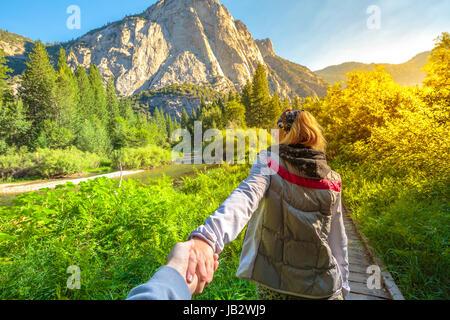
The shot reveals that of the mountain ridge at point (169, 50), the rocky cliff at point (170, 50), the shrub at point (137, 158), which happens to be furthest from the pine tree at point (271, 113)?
the mountain ridge at point (169, 50)

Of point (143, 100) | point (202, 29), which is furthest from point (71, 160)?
point (202, 29)

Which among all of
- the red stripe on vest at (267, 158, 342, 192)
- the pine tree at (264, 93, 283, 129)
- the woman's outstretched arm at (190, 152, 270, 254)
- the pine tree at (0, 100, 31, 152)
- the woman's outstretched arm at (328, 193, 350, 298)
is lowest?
the woman's outstretched arm at (328, 193, 350, 298)

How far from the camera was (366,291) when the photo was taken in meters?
2.42

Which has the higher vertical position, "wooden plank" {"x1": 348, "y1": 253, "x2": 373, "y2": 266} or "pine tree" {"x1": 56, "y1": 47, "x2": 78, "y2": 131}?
"pine tree" {"x1": 56, "y1": 47, "x2": 78, "y2": 131}

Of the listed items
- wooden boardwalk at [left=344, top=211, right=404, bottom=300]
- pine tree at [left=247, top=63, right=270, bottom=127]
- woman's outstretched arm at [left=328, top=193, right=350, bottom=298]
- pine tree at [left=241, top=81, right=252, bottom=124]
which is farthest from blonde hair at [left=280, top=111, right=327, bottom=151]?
pine tree at [left=241, top=81, right=252, bottom=124]

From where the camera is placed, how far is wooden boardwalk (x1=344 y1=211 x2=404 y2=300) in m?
2.32

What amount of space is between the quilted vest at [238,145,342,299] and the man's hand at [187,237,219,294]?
0.61 m

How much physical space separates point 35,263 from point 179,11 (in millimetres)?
178317

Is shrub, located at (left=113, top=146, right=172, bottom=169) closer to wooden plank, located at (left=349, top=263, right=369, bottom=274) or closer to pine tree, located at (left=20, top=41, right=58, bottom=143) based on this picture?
pine tree, located at (left=20, top=41, right=58, bottom=143)

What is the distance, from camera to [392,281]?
2.39 metres

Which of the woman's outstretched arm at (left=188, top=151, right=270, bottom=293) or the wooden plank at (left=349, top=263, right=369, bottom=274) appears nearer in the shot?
the woman's outstretched arm at (left=188, top=151, right=270, bottom=293)

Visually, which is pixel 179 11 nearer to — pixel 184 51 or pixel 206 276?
pixel 184 51

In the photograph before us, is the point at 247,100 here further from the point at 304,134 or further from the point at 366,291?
the point at 304,134

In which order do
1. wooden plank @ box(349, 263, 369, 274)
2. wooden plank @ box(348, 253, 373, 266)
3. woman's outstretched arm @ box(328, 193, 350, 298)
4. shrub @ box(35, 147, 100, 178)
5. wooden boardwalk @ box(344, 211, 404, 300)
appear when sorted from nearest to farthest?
woman's outstretched arm @ box(328, 193, 350, 298), wooden boardwalk @ box(344, 211, 404, 300), wooden plank @ box(349, 263, 369, 274), wooden plank @ box(348, 253, 373, 266), shrub @ box(35, 147, 100, 178)
